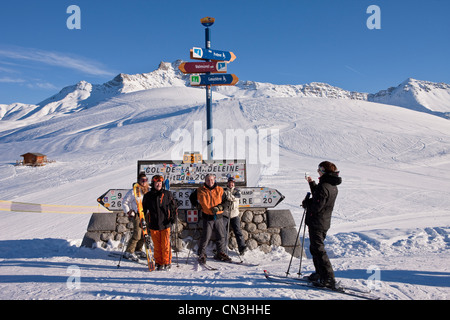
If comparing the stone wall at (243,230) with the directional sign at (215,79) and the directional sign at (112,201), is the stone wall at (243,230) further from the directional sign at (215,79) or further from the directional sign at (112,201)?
the directional sign at (215,79)

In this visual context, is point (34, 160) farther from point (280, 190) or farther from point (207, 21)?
point (207, 21)

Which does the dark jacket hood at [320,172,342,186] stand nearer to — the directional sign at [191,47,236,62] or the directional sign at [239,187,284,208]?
the directional sign at [239,187,284,208]

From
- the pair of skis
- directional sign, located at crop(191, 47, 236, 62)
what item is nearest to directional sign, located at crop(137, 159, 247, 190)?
the pair of skis

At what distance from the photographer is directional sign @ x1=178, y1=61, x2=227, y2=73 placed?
8672 millimetres

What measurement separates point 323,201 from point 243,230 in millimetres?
3084

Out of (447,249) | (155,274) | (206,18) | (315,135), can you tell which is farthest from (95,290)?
(315,135)

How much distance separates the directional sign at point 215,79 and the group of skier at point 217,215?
12.8 ft

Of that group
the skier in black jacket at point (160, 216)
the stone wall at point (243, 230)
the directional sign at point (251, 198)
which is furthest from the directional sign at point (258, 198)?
the skier in black jacket at point (160, 216)

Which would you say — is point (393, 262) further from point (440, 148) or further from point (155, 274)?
point (440, 148)

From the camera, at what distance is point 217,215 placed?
5871 mm

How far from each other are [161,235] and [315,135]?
1033 inches

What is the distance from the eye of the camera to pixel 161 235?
526 centimetres

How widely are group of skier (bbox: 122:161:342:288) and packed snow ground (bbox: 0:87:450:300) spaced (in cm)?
33

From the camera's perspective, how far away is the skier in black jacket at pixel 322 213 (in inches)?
159
